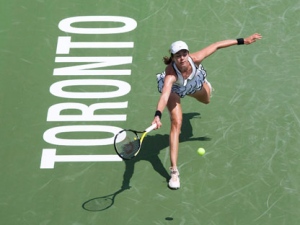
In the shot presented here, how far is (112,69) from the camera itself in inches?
508

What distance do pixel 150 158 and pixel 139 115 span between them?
911mm

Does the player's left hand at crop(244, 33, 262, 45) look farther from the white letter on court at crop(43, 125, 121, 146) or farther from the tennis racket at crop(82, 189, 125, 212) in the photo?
the tennis racket at crop(82, 189, 125, 212)

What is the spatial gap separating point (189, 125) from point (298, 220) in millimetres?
2413

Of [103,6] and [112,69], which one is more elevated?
[103,6]

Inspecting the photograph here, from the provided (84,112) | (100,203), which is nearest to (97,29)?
(84,112)

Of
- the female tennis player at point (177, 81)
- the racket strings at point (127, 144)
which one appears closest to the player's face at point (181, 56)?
the female tennis player at point (177, 81)

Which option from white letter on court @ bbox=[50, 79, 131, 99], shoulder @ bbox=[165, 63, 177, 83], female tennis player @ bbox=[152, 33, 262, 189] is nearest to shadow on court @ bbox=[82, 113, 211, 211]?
female tennis player @ bbox=[152, 33, 262, 189]

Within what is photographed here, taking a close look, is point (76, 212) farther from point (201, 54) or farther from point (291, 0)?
point (291, 0)

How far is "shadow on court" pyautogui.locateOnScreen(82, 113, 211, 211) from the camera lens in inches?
421

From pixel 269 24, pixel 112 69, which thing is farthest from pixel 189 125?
pixel 269 24

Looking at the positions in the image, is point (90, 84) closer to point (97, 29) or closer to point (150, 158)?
point (97, 29)

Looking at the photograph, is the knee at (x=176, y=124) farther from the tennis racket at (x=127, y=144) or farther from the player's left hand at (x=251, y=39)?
Result: the player's left hand at (x=251, y=39)

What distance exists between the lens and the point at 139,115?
39.5ft

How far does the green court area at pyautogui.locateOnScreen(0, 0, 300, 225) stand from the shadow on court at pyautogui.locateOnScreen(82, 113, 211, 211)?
0.02 m
